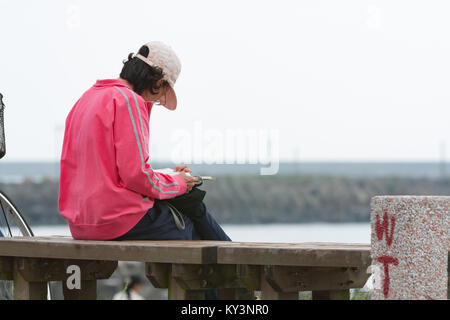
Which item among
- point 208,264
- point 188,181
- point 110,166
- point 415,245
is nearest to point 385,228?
point 415,245

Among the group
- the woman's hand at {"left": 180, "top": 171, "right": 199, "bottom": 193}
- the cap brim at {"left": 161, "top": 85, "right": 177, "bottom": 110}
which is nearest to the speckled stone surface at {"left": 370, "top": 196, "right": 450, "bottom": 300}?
the woman's hand at {"left": 180, "top": 171, "right": 199, "bottom": 193}

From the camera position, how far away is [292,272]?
403 cm

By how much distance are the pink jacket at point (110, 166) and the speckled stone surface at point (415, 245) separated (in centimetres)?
123

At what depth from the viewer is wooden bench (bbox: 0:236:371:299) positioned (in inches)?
149

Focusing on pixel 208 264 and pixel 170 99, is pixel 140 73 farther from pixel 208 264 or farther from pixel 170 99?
pixel 208 264

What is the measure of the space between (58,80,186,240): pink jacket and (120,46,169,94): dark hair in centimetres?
12

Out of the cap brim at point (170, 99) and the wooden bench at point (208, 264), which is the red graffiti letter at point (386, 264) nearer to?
the wooden bench at point (208, 264)

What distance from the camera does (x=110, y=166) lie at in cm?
421

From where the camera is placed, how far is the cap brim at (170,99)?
450 centimetres

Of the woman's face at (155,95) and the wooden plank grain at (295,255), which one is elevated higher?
the woman's face at (155,95)

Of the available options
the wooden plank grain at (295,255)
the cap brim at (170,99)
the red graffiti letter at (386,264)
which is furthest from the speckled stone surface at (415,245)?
the cap brim at (170,99)

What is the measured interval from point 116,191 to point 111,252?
30cm

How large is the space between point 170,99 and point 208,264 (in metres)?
0.95
